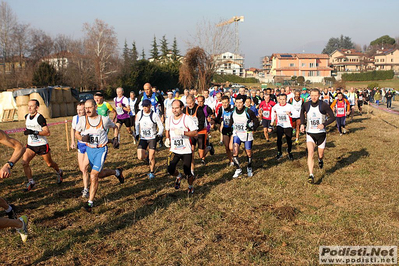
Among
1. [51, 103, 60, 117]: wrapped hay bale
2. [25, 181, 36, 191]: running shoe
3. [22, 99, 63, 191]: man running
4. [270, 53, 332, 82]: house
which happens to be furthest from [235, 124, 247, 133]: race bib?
[270, 53, 332, 82]: house

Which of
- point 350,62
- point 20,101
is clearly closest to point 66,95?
point 20,101

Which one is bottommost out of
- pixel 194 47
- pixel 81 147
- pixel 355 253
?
pixel 355 253

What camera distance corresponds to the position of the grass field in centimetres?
489

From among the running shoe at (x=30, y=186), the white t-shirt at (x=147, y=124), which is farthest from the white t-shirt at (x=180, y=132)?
the running shoe at (x=30, y=186)

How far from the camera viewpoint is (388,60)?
107 m

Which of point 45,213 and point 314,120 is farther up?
point 314,120

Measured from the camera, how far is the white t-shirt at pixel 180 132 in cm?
692

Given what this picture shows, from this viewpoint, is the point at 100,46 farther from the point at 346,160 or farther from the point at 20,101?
the point at 346,160

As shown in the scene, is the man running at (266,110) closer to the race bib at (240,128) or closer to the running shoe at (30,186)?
the race bib at (240,128)

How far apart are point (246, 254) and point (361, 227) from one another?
2284mm

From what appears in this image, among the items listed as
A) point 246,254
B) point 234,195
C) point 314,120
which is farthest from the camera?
point 314,120

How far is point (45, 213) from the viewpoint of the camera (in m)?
6.48

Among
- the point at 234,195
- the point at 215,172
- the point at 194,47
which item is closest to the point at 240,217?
the point at 234,195

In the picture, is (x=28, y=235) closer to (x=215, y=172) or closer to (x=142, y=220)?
(x=142, y=220)
